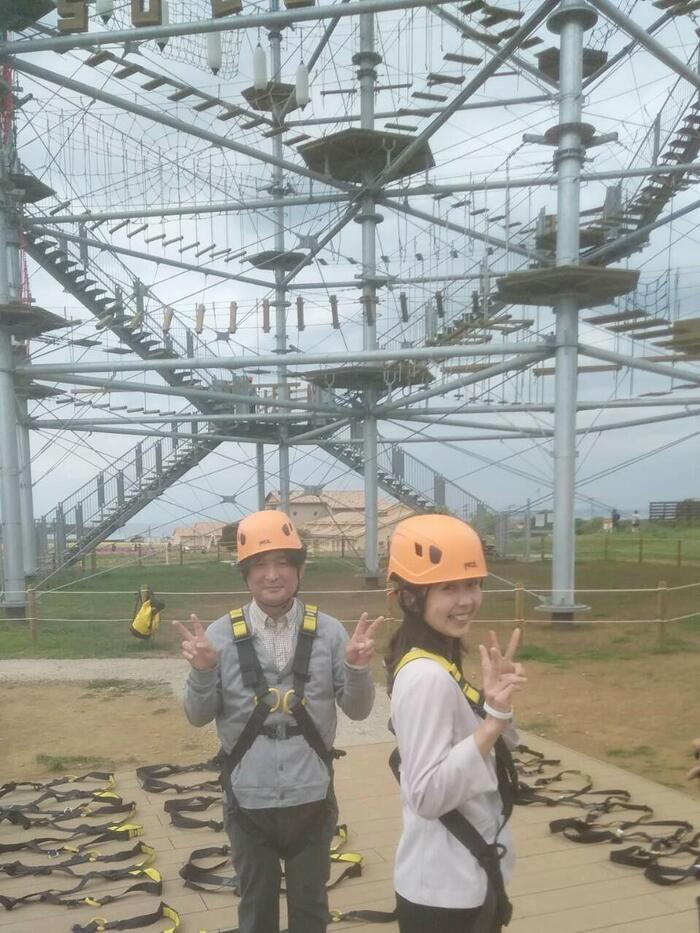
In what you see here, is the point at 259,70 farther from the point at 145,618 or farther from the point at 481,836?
the point at 481,836

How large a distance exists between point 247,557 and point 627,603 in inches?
607

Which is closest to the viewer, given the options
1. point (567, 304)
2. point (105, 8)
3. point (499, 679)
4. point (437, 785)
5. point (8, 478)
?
point (437, 785)

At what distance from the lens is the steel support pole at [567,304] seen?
13609mm

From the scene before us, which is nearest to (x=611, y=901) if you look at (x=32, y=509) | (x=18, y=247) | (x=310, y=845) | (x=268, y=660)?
(x=310, y=845)

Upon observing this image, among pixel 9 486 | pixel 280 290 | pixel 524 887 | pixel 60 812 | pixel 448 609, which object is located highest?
pixel 280 290

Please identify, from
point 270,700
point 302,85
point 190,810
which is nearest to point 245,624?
point 270,700

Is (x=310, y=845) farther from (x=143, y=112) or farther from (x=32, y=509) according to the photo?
(x=32, y=509)

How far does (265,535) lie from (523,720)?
244 inches

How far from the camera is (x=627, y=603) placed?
17.1 meters

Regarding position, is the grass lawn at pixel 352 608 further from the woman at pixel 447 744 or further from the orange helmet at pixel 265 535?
the woman at pixel 447 744

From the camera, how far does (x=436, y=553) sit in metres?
2.39

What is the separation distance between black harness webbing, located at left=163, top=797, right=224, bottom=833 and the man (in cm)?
247

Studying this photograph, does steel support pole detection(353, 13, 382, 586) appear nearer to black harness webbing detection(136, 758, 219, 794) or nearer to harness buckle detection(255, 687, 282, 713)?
black harness webbing detection(136, 758, 219, 794)

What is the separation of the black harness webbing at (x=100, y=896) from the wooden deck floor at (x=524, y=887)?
4cm
